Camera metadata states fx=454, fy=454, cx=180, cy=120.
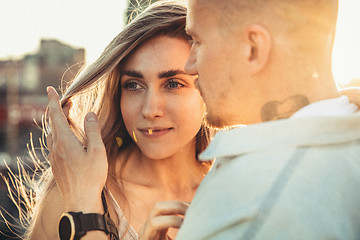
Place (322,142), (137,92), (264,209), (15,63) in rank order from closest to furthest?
(264,209), (322,142), (137,92), (15,63)

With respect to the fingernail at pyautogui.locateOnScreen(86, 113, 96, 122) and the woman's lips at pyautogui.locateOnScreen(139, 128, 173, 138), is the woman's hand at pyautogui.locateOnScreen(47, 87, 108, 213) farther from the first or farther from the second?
the woman's lips at pyautogui.locateOnScreen(139, 128, 173, 138)

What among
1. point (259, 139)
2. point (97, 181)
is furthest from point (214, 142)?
point (97, 181)

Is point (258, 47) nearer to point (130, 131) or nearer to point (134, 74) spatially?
point (134, 74)

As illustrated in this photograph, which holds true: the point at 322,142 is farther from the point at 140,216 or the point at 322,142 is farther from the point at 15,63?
Answer: the point at 15,63

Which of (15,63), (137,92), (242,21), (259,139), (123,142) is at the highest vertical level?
(242,21)

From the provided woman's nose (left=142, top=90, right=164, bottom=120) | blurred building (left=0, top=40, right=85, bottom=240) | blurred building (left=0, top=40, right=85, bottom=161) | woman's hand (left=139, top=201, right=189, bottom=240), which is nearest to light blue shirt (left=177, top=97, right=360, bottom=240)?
woman's hand (left=139, top=201, right=189, bottom=240)

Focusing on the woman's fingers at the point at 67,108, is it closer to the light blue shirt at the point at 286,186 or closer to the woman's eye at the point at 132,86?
the woman's eye at the point at 132,86

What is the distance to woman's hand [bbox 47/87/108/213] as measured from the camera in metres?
2.57

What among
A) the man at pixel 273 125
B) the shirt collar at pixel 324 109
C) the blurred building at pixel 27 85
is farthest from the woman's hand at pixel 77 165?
the blurred building at pixel 27 85

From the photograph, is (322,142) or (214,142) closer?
(322,142)

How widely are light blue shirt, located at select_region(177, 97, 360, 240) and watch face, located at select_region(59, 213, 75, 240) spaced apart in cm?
131

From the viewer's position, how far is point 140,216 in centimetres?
325

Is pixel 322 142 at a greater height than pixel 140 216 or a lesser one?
greater

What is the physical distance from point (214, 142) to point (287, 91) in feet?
0.91
